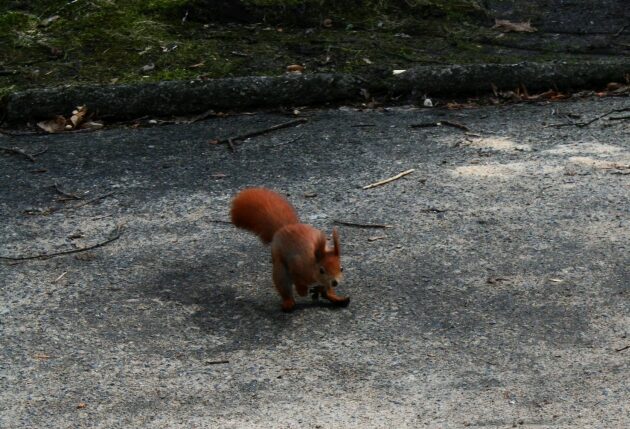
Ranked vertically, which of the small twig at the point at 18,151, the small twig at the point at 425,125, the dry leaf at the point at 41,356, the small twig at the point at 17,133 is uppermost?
the dry leaf at the point at 41,356

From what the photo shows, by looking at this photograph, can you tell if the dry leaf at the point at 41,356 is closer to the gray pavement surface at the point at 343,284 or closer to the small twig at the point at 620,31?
the gray pavement surface at the point at 343,284

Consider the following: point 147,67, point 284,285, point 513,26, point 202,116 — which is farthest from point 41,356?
point 513,26

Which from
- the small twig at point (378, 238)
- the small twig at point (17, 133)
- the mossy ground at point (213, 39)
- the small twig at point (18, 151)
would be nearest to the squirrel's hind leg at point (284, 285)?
the small twig at point (378, 238)

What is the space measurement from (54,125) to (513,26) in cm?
344

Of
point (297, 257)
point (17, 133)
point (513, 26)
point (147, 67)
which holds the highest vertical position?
point (297, 257)

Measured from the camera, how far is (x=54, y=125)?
21.0 ft

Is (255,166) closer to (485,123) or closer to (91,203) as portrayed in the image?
(91,203)

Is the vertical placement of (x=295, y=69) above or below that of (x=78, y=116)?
above

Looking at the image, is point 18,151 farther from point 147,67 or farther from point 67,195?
point 147,67

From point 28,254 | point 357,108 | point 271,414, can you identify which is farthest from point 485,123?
point 271,414

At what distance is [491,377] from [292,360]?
2.31 feet

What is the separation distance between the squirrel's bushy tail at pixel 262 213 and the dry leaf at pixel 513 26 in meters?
3.83

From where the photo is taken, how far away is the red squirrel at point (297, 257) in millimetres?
4059

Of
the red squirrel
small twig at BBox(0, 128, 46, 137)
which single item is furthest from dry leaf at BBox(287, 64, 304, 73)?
the red squirrel
